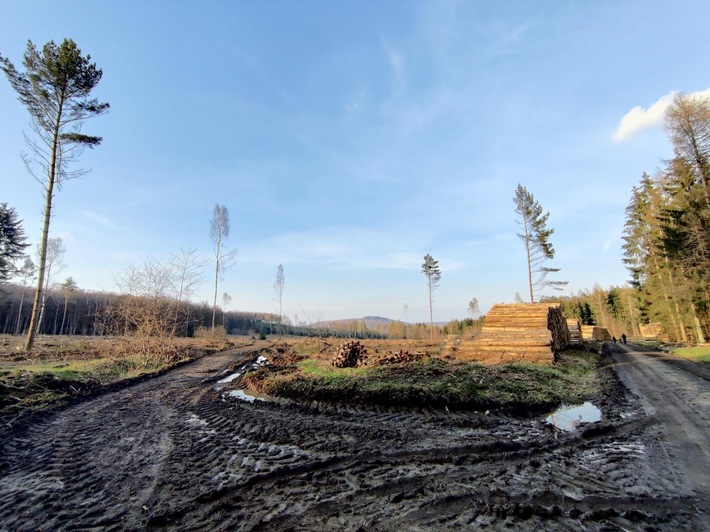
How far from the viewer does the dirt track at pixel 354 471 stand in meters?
2.70

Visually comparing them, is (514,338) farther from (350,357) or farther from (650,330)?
(650,330)

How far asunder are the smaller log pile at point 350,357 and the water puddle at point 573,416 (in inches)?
271

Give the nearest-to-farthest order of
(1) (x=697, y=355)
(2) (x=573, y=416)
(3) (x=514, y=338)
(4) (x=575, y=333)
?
(2) (x=573, y=416) < (3) (x=514, y=338) < (1) (x=697, y=355) < (4) (x=575, y=333)

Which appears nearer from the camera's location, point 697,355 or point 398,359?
point 398,359

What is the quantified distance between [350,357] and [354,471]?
897 centimetres

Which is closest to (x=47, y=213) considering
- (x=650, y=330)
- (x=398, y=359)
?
(x=398, y=359)

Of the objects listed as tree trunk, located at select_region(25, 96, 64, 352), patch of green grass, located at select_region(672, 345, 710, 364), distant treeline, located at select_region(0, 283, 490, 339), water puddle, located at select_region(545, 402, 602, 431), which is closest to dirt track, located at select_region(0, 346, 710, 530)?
water puddle, located at select_region(545, 402, 602, 431)

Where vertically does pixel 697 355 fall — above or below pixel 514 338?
below

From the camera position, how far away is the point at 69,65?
13.1 metres

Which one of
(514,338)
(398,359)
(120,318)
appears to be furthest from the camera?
(120,318)

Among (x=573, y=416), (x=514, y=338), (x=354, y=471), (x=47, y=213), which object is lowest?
(x=573, y=416)

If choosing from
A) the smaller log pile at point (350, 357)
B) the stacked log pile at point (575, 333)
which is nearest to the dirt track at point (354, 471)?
the smaller log pile at point (350, 357)

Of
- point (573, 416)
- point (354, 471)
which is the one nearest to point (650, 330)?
point (573, 416)

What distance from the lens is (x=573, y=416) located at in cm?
594
